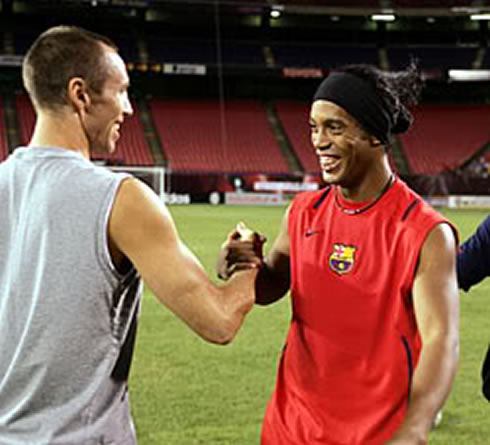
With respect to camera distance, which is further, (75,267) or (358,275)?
(358,275)

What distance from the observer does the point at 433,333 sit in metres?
2.44

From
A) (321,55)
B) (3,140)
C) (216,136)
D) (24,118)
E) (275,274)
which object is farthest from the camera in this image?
(321,55)

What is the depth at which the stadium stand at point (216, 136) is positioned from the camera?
40.4m

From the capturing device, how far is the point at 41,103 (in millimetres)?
2439

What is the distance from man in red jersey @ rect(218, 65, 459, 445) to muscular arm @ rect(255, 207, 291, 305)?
0.13 m

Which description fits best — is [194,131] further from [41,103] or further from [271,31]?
[41,103]

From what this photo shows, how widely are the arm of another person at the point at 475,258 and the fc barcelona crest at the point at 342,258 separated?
0.81 m

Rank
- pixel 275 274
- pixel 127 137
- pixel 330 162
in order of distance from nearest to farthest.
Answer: pixel 330 162
pixel 275 274
pixel 127 137

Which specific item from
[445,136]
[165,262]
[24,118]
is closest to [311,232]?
[165,262]

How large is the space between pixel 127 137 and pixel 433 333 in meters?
39.3

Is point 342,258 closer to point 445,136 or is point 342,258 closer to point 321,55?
point 445,136

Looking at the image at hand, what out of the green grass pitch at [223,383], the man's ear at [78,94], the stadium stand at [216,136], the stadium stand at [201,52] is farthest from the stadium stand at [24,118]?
the man's ear at [78,94]

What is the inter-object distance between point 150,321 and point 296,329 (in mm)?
6651

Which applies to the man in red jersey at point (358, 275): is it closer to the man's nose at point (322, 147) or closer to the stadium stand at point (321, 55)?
the man's nose at point (322, 147)
